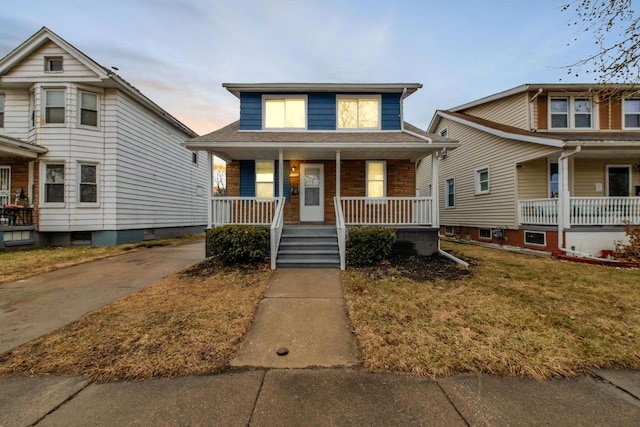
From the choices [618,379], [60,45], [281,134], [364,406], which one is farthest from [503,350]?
[60,45]

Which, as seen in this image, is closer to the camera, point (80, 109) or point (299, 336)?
point (299, 336)

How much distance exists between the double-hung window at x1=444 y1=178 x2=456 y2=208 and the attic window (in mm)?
18393

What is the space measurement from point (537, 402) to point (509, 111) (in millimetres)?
13540

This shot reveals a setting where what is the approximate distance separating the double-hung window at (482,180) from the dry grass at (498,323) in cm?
668

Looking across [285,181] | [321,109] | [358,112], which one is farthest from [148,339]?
[358,112]

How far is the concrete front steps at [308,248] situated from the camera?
21.2 feet

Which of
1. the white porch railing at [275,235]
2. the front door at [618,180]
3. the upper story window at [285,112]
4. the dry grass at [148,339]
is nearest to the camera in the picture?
the dry grass at [148,339]

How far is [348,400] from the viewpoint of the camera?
207 centimetres

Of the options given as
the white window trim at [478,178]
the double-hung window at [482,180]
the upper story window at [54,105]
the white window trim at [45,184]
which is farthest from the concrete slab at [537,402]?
the upper story window at [54,105]

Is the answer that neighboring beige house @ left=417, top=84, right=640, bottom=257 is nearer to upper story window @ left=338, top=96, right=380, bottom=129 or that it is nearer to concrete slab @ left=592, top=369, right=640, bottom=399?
upper story window @ left=338, top=96, right=380, bottom=129

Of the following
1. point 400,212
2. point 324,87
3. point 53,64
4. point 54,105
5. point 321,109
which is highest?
point 53,64

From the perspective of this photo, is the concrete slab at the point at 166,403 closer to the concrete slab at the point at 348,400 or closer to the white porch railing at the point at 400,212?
the concrete slab at the point at 348,400

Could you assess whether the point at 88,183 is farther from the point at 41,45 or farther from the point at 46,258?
the point at 41,45

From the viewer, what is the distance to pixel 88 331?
318cm
